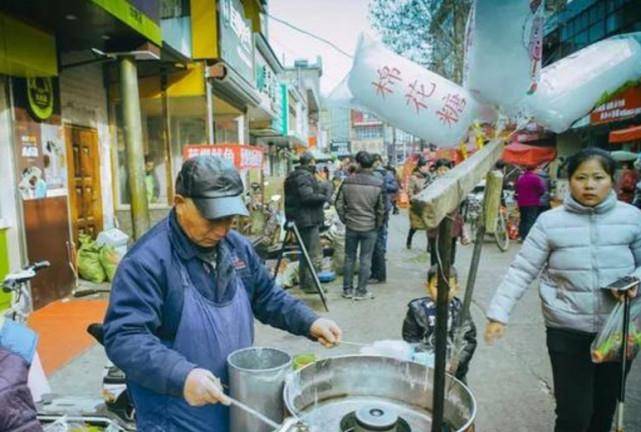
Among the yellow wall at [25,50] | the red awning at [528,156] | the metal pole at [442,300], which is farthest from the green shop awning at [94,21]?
the red awning at [528,156]

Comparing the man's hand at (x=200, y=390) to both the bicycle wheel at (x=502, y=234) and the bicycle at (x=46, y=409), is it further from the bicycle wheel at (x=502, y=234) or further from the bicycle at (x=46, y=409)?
the bicycle wheel at (x=502, y=234)

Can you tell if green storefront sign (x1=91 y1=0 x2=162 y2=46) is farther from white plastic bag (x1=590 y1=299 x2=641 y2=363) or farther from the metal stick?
white plastic bag (x1=590 y1=299 x2=641 y2=363)

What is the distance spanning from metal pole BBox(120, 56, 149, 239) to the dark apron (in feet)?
17.3

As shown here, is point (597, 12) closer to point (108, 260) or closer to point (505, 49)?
point (108, 260)

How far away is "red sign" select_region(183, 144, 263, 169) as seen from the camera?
Result: 761cm

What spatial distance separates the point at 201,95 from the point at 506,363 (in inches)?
275

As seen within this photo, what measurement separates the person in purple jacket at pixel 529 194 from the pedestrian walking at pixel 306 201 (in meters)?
5.74

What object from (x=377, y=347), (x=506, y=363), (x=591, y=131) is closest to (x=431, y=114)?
(x=377, y=347)

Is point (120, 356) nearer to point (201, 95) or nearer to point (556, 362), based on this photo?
point (556, 362)

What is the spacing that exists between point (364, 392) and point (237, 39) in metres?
10.2

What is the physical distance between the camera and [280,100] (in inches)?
899

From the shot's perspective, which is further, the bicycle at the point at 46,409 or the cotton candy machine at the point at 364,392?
the bicycle at the point at 46,409

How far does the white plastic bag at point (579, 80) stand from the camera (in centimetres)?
267

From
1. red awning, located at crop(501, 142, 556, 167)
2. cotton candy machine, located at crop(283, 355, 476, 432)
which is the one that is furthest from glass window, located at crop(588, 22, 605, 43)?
cotton candy machine, located at crop(283, 355, 476, 432)
